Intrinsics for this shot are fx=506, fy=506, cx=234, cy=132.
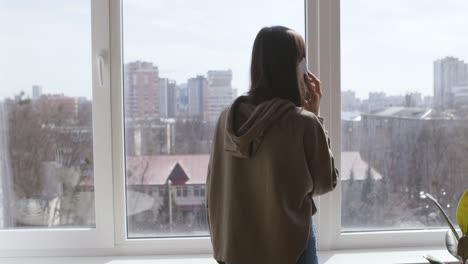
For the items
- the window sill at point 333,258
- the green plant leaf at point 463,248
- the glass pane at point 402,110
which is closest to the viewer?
the green plant leaf at point 463,248

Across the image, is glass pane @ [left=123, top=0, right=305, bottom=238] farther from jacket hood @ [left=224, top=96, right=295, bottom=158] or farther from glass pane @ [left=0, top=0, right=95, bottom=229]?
jacket hood @ [left=224, top=96, right=295, bottom=158]

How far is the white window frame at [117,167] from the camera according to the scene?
2041 mm

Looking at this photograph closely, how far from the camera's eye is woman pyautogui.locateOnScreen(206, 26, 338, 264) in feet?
4.49

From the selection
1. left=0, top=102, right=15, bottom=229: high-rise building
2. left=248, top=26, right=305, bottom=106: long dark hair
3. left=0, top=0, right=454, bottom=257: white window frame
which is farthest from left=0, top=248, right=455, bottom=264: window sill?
left=248, top=26, right=305, bottom=106: long dark hair

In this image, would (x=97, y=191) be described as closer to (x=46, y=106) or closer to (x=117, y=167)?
(x=117, y=167)

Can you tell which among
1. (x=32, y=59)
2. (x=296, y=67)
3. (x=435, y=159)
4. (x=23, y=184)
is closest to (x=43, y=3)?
(x=32, y=59)

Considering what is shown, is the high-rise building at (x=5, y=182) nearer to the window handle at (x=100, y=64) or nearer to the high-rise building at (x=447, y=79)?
the window handle at (x=100, y=64)

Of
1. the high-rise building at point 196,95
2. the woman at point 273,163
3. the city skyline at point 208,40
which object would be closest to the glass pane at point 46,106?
the city skyline at point 208,40

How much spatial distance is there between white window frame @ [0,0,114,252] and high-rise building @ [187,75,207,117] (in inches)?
12.8

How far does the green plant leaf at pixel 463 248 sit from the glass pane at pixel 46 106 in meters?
1.39

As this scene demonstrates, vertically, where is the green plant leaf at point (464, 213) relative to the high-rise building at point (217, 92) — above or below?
below

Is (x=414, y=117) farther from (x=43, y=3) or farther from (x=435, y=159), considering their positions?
(x=43, y=3)

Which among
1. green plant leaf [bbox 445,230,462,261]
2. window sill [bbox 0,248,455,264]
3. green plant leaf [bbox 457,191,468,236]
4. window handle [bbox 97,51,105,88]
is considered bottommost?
window sill [bbox 0,248,455,264]

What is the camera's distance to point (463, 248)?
158cm
